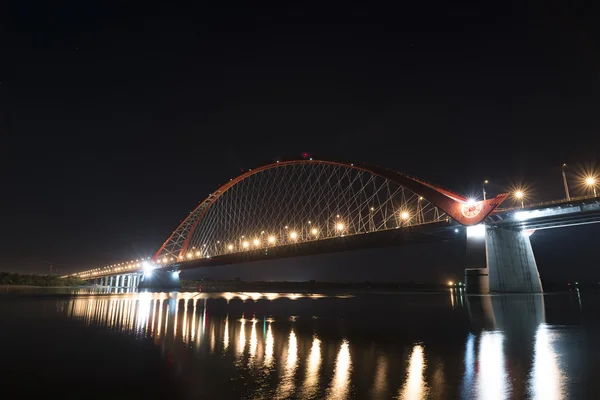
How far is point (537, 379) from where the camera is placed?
7.23m

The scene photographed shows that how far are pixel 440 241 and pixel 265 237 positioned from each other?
1482 inches

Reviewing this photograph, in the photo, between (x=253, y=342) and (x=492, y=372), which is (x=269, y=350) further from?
(x=492, y=372)

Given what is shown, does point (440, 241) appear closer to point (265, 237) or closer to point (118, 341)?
point (265, 237)

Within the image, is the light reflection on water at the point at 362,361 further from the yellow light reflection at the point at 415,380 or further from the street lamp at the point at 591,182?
the street lamp at the point at 591,182

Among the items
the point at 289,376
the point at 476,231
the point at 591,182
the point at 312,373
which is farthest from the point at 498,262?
the point at 289,376

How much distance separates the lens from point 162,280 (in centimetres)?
10631

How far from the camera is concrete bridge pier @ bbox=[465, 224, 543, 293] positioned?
4622 cm

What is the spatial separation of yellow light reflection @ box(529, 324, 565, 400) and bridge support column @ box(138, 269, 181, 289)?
10469cm

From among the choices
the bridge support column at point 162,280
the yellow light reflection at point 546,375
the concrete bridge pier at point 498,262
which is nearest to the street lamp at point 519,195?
the concrete bridge pier at point 498,262

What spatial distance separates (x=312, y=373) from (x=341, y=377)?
68 centimetres

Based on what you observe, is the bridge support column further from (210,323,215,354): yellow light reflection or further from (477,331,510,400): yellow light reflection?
(477,331,510,400): yellow light reflection

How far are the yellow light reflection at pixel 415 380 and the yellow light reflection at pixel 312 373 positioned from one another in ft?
5.02

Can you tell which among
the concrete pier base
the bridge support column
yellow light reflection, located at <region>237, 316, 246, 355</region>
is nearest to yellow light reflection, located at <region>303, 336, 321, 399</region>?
yellow light reflection, located at <region>237, 316, 246, 355</region>

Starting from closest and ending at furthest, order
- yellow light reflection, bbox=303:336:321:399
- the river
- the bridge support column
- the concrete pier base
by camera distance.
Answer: yellow light reflection, bbox=303:336:321:399, the river, the concrete pier base, the bridge support column
